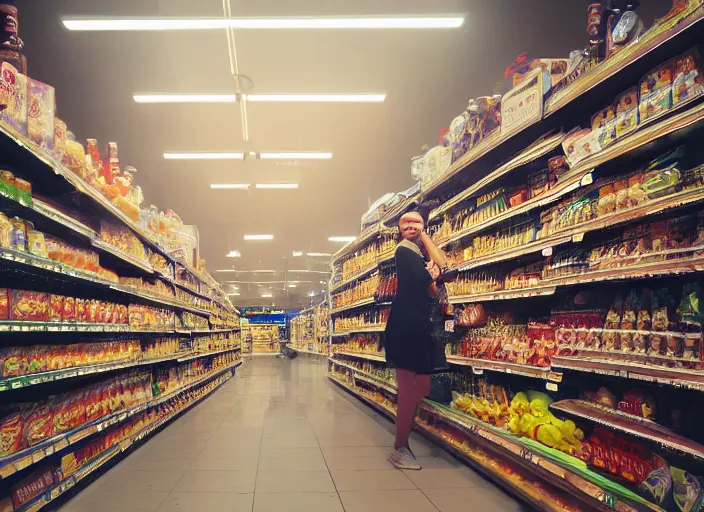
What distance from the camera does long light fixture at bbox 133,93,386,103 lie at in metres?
6.10

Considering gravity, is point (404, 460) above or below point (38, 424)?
below

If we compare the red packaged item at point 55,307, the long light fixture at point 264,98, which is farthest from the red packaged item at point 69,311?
the long light fixture at point 264,98

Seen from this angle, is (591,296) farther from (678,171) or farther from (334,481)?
(334,481)

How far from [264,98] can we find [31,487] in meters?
5.13

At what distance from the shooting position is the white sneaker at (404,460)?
10.9 ft

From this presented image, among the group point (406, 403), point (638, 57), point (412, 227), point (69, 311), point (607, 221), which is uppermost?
point (638, 57)

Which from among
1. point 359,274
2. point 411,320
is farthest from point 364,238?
point 411,320

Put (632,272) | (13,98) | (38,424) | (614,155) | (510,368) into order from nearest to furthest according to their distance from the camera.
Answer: (632,272)
(614,155)
(13,98)
(38,424)
(510,368)

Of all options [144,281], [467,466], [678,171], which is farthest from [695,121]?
[144,281]

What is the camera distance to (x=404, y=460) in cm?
335

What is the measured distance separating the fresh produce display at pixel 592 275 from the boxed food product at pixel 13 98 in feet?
8.82

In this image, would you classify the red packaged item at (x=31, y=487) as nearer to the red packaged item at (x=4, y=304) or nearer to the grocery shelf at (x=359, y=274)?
the red packaged item at (x=4, y=304)

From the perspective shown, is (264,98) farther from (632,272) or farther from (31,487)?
(632,272)

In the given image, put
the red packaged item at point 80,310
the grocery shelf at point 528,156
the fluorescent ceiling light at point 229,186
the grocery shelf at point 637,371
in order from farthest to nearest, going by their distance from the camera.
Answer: the fluorescent ceiling light at point 229,186 < the red packaged item at point 80,310 < the grocery shelf at point 528,156 < the grocery shelf at point 637,371
